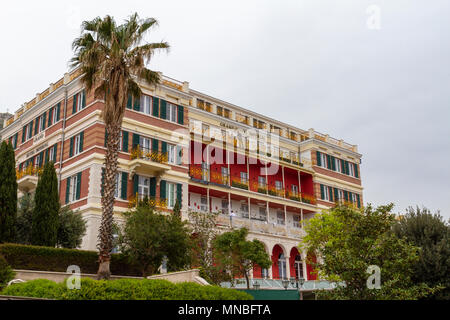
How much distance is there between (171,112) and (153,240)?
14480 millimetres

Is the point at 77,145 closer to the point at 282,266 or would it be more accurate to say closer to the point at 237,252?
the point at 237,252

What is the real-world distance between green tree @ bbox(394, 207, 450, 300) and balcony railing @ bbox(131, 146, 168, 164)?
1626cm

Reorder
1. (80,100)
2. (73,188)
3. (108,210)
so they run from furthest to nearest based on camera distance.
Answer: (80,100)
(73,188)
(108,210)

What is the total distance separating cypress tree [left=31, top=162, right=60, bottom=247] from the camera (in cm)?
2525

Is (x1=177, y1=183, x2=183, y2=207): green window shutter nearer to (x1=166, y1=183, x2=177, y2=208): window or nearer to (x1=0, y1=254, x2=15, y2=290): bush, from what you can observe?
(x1=166, y1=183, x2=177, y2=208): window

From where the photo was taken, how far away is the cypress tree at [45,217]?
25.2 m

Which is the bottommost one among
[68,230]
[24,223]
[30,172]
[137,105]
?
[68,230]

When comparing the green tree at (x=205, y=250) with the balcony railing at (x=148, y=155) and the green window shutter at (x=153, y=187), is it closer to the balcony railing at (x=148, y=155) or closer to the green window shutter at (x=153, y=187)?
the green window shutter at (x=153, y=187)

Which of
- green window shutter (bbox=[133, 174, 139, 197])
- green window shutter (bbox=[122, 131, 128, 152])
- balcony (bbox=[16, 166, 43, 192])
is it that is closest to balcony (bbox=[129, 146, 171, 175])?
green window shutter (bbox=[133, 174, 139, 197])

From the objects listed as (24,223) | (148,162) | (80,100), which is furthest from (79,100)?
(24,223)

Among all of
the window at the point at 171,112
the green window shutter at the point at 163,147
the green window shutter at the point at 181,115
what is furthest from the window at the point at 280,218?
the green window shutter at the point at 163,147

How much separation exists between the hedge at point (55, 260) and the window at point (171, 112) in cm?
1312

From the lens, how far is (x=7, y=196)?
24594 mm
